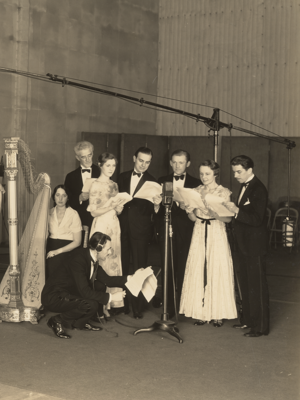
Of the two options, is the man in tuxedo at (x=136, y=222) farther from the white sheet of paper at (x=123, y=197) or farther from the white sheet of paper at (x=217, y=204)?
the white sheet of paper at (x=217, y=204)

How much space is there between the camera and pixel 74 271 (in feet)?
15.3

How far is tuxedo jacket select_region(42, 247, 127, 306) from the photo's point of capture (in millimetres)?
4617

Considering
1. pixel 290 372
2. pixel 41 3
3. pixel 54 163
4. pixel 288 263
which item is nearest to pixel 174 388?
pixel 290 372

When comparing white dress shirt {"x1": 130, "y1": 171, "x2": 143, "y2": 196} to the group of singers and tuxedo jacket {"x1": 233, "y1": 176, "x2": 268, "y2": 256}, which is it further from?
tuxedo jacket {"x1": 233, "y1": 176, "x2": 268, "y2": 256}

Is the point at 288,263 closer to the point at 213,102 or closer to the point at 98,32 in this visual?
the point at 213,102

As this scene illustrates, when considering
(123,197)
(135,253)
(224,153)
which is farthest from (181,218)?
(224,153)

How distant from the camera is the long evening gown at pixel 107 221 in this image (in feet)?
16.7

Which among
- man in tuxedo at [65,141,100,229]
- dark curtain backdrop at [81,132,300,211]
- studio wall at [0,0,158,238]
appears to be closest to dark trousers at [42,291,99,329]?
man in tuxedo at [65,141,100,229]

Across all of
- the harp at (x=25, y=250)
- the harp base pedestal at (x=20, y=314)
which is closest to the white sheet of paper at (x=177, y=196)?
the harp at (x=25, y=250)

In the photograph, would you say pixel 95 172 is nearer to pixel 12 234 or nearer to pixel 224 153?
pixel 12 234

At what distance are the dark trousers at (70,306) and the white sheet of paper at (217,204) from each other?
1107 millimetres

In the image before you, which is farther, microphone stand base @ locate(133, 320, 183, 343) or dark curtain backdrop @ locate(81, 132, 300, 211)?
dark curtain backdrop @ locate(81, 132, 300, 211)

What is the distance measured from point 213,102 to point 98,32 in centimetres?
216

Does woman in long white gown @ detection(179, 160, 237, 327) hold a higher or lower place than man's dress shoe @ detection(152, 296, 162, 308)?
higher
